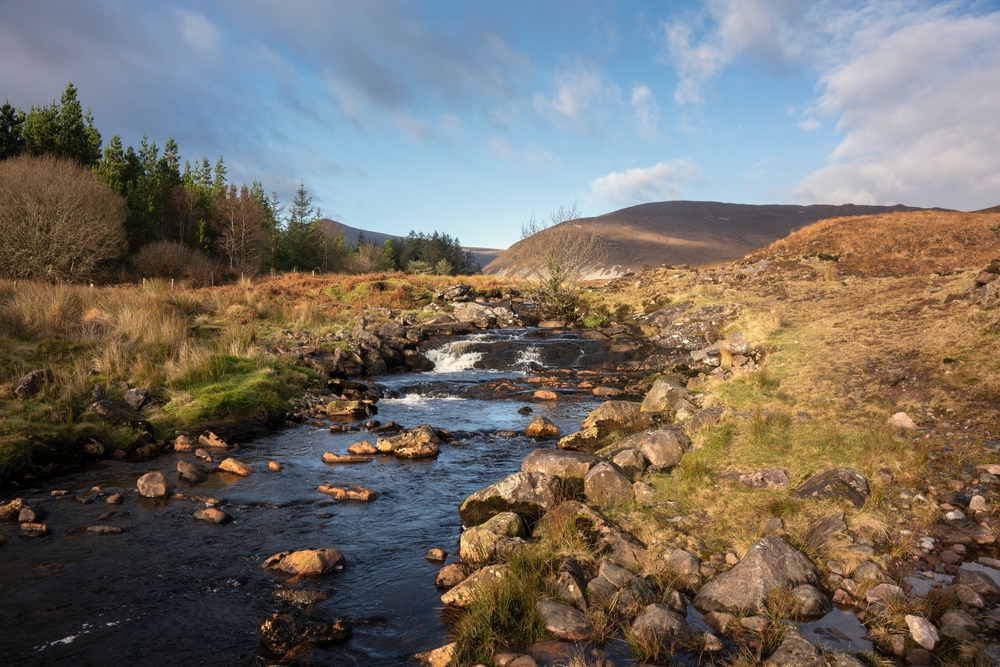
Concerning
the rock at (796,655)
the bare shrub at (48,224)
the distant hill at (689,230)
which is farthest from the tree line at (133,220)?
the rock at (796,655)

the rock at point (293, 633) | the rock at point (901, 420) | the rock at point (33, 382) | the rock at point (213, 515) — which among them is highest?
the rock at point (901, 420)

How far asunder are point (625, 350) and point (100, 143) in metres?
52.1

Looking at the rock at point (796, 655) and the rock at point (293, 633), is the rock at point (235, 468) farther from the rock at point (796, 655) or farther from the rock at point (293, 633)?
the rock at point (796, 655)

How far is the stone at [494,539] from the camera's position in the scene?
5.62 metres

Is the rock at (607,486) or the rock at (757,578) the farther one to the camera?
the rock at (607,486)

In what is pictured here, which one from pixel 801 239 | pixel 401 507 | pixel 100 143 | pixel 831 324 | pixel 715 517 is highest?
pixel 100 143

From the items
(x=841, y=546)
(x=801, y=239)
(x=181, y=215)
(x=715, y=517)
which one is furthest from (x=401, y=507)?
(x=181, y=215)

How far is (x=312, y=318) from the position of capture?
21.8 metres

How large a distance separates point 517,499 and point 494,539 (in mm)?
1020

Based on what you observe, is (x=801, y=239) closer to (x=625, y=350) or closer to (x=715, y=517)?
(x=625, y=350)

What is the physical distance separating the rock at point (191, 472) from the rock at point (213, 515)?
138 centimetres

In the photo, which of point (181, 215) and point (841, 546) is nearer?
point (841, 546)

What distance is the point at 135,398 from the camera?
10.3 metres

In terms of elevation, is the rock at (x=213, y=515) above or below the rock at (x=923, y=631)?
below
